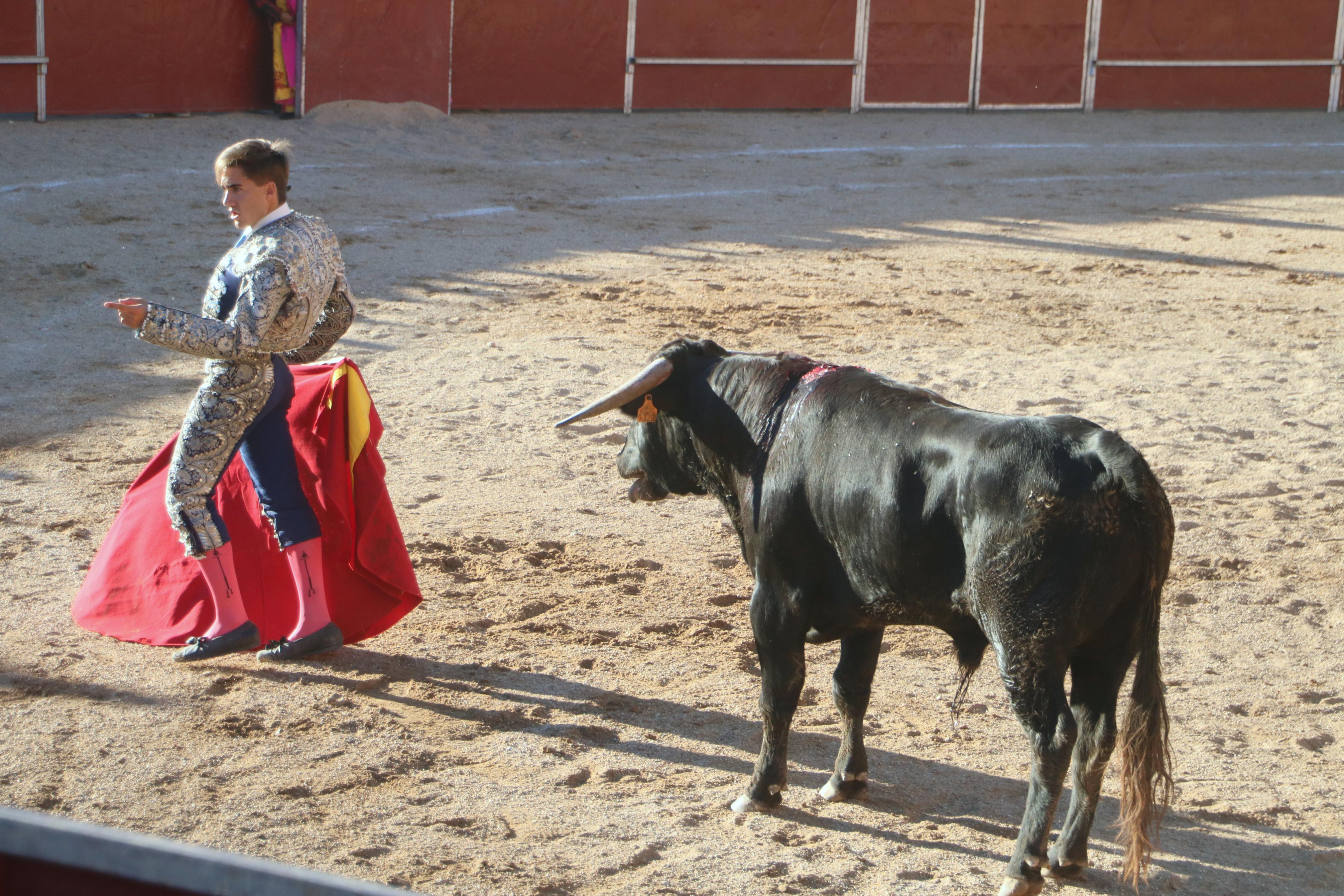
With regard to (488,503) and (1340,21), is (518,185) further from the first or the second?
(1340,21)

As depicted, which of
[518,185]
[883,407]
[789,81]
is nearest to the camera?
[883,407]

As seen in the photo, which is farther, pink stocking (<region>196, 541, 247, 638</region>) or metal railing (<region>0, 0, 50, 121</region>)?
metal railing (<region>0, 0, 50, 121</region>)

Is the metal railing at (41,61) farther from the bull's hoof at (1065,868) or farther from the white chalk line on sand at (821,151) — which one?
the bull's hoof at (1065,868)

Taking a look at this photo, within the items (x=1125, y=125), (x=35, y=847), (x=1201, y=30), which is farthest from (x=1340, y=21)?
(x=35, y=847)

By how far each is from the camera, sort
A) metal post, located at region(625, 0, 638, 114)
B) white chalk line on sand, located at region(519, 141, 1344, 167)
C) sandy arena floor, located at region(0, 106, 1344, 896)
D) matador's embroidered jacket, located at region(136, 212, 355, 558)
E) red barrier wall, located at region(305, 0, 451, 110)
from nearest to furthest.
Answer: sandy arena floor, located at region(0, 106, 1344, 896) → matador's embroidered jacket, located at region(136, 212, 355, 558) → red barrier wall, located at region(305, 0, 451, 110) → white chalk line on sand, located at region(519, 141, 1344, 167) → metal post, located at region(625, 0, 638, 114)

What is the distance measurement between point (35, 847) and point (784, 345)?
662cm

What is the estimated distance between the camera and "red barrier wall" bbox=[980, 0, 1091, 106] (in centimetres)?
1719

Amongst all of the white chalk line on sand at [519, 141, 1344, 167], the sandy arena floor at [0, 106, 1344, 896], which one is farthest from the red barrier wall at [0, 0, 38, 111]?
the white chalk line on sand at [519, 141, 1344, 167]

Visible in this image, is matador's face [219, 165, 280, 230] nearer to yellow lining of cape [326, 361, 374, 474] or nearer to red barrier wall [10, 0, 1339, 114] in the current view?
yellow lining of cape [326, 361, 374, 474]

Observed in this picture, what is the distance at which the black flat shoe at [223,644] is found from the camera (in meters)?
3.95

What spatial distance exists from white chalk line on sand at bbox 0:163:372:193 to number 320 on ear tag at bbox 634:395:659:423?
796cm

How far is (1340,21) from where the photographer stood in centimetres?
1875

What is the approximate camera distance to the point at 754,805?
3330 mm

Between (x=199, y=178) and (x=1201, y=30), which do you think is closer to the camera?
(x=199, y=178)
